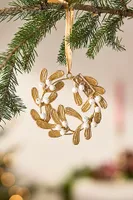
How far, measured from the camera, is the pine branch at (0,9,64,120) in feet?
1.19

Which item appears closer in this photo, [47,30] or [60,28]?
[47,30]

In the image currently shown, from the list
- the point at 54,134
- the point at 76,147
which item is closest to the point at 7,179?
the point at 76,147

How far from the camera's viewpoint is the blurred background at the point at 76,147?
161 centimetres

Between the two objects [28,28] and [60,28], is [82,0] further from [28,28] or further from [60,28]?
[60,28]

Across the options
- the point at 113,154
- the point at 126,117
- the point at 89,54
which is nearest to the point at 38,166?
the point at 113,154

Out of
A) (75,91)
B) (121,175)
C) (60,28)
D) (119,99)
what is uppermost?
(60,28)

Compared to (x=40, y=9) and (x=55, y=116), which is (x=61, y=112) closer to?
(x=55, y=116)

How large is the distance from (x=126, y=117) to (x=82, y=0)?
1296 mm

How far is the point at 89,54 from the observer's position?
0.44m

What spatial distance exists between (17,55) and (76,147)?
128cm

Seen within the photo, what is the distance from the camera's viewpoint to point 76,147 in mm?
1623

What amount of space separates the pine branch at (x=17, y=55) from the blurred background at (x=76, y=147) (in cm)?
121

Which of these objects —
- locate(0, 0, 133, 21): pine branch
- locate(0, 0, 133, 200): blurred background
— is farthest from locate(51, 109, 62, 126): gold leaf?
A: locate(0, 0, 133, 200): blurred background

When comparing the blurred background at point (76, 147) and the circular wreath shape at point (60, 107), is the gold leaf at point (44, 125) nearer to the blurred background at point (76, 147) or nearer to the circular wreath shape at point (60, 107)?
the circular wreath shape at point (60, 107)
